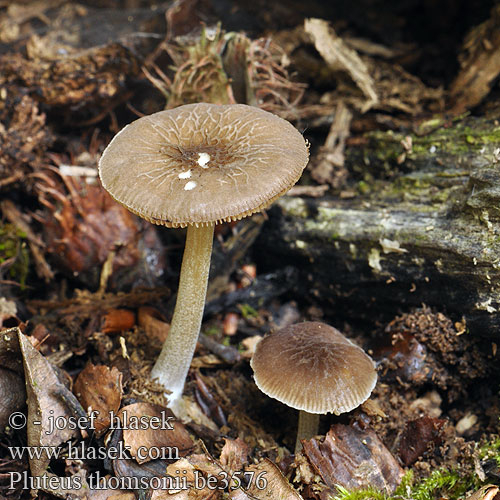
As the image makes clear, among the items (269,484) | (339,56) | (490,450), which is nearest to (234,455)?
(269,484)

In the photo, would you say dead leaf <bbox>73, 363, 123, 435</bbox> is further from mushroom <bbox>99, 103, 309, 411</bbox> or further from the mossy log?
the mossy log

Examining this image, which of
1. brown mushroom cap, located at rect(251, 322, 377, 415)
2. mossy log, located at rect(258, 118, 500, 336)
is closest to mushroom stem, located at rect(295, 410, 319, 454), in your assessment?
brown mushroom cap, located at rect(251, 322, 377, 415)

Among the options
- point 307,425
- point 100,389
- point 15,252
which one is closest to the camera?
point 100,389

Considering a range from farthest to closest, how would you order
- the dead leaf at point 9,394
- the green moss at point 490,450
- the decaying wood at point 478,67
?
the decaying wood at point 478,67
the green moss at point 490,450
the dead leaf at point 9,394

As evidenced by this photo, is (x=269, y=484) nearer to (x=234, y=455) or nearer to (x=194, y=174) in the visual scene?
(x=234, y=455)

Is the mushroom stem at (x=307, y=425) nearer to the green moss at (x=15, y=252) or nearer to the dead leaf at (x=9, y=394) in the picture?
the dead leaf at (x=9, y=394)

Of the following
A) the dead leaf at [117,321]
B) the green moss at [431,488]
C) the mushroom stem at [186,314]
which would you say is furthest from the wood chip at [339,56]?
the green moss at [431,488]
